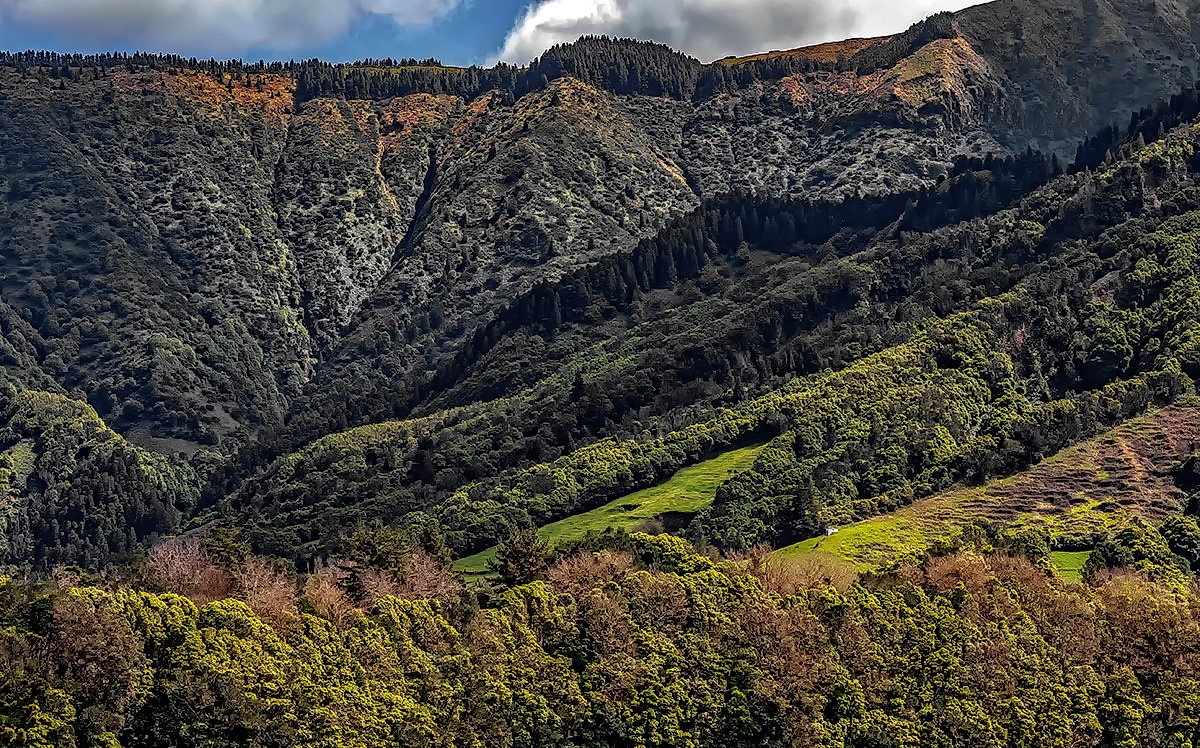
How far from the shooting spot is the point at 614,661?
74812 mm

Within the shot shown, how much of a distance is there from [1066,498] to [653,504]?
4706 cm

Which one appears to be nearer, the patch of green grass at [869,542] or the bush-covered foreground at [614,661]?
the bush-covered foreground at [614,661]

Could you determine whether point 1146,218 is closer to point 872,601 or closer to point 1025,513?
point 1025,513

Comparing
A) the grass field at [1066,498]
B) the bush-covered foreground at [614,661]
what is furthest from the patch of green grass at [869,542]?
the bush-covered foreground at [614,661]

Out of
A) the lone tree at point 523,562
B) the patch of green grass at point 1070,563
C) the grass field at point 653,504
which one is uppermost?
the lone tree at point 523,562

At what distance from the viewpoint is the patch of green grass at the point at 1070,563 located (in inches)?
3976

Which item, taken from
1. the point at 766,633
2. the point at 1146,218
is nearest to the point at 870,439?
the point at 1146,218

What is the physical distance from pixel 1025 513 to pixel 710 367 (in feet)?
270

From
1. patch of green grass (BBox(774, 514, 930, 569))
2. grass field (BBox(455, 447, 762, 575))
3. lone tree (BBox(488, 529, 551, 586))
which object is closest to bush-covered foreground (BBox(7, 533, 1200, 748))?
lone tree (BBox(488, 529, 551, 586))

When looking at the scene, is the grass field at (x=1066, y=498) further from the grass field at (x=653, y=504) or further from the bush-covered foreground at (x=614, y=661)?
the bush-covered foreground at (x=614, y=661)

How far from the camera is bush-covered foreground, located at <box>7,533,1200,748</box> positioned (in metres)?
64.2

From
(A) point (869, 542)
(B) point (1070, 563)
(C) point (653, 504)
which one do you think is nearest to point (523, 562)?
(A) point (869, 542)

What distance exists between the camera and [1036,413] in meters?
140

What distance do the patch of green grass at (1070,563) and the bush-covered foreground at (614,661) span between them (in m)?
15.6
